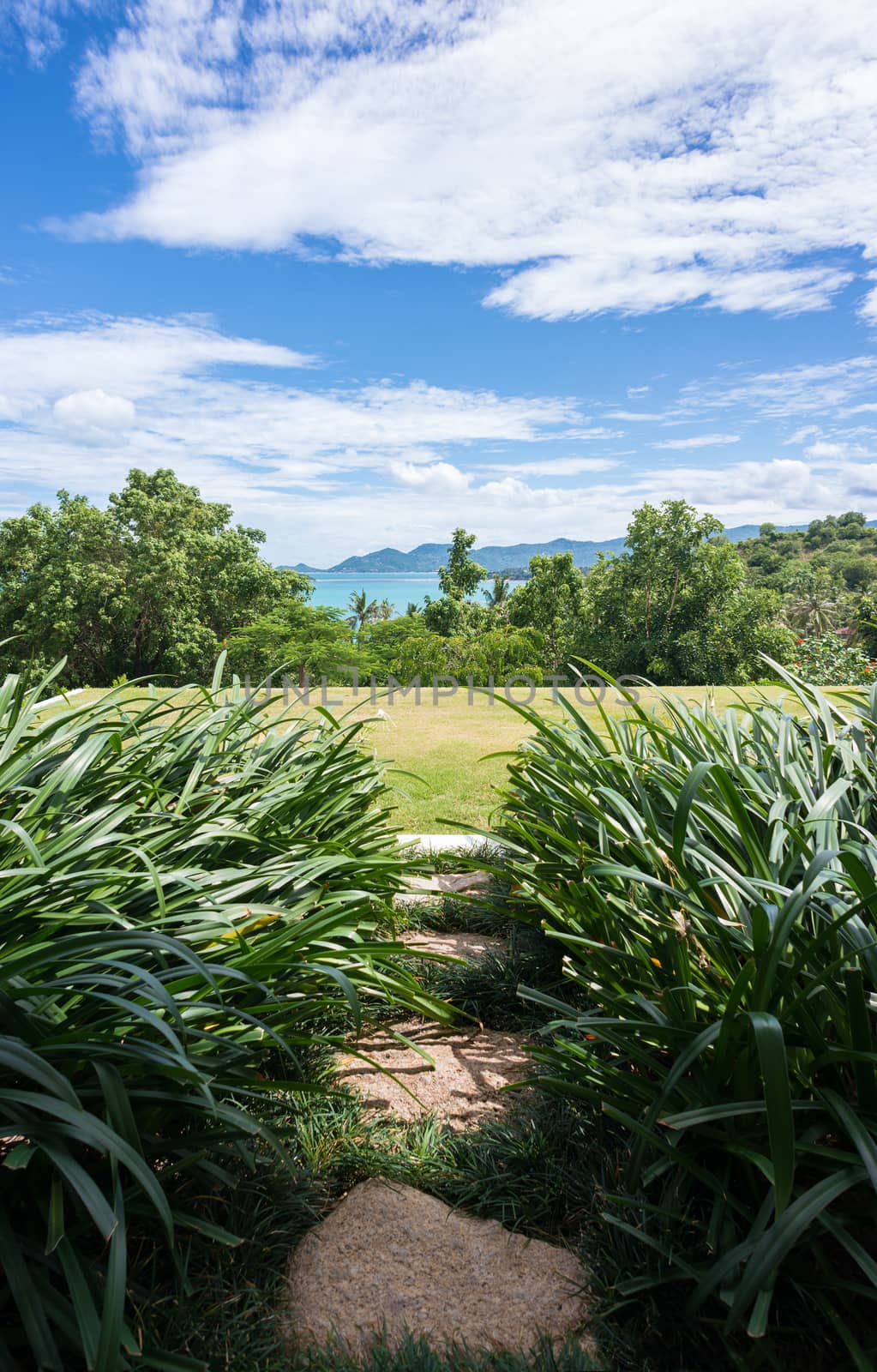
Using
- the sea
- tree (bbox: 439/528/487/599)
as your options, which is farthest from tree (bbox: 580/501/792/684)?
tree (bbox: 439/528/487/599)

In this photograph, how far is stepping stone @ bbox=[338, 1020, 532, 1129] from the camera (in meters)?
1.51

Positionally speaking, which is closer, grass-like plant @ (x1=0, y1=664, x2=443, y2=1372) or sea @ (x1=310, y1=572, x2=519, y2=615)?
grass-like plant @ (x1=0, y1=664, x2=443, y2=1372)

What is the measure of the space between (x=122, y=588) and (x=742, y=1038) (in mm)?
23848

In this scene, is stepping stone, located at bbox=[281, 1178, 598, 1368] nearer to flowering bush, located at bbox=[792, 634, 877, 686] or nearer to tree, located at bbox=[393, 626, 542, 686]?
tree, located at bbox=[393, 626, 542, 686]

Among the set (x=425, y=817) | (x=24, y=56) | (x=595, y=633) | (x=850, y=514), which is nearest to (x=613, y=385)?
(x=850, y=514)

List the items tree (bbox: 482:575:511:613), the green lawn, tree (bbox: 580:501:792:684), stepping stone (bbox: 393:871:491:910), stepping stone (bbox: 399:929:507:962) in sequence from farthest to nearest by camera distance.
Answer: tree (bbox: 482:575:511:613)
tree (bbox: 580:501:792:684)
the green lawn
stepping stone (bbox: 393:871:491:910)
stepping stone (bbox: 399:929:507:962)

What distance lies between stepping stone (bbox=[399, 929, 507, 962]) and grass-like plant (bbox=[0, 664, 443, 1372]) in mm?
196

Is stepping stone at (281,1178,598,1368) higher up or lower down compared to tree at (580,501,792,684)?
lower down

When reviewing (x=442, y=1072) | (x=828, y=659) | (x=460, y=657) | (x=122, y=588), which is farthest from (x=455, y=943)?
(x=122, y=588)

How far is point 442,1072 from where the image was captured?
5.36 ft

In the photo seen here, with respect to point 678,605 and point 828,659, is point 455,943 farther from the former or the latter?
point 678,605

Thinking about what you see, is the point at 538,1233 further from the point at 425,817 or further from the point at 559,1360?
the point at 425,817

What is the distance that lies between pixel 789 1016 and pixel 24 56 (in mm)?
13292

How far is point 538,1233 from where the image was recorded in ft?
3.83
